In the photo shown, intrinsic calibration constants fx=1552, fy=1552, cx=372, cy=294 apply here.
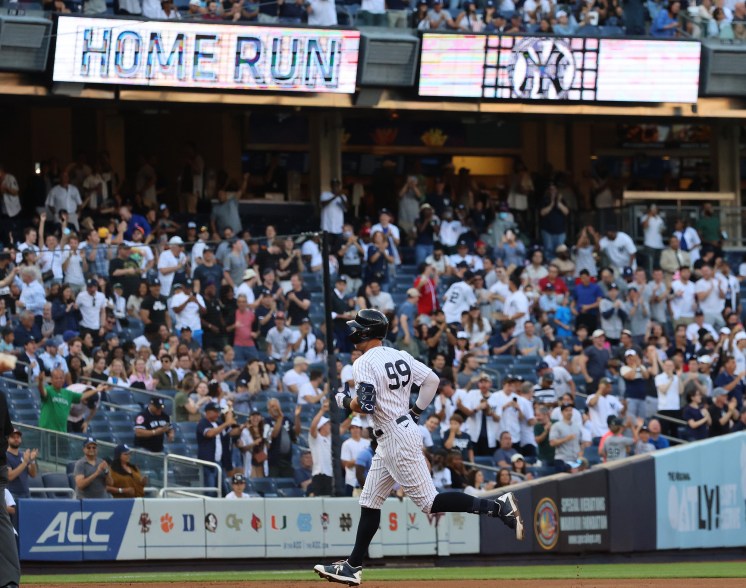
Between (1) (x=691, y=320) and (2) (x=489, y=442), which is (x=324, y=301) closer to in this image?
(2) (x=489, y=442)

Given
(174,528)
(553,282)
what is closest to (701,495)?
(553,282)

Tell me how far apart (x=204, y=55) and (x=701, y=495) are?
1005 centimetres

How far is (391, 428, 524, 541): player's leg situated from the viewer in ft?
32.2

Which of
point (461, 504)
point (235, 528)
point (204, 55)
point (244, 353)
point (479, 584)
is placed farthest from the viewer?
point (204, 55)

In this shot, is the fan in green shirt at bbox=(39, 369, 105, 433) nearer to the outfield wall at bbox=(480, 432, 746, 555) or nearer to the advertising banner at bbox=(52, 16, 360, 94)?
the outfield wall at bbox=(480, 432, 746, 555)

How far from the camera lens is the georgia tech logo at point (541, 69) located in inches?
960

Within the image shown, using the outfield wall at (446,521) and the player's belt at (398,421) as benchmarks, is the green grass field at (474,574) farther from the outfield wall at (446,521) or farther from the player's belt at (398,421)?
the player's belt at (398,421)

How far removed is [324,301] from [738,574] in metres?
4.75

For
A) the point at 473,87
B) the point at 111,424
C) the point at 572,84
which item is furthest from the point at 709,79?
the point at 111,424

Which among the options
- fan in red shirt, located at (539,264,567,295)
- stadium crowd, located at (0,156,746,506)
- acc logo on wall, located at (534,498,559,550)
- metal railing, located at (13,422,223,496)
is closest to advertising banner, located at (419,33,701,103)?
stadium crowd, located at (0,156,746,506)

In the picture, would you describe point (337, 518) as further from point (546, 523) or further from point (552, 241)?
point (552, 241)

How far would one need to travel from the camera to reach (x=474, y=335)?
2056 centimetres

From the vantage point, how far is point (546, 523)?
16.4 meters

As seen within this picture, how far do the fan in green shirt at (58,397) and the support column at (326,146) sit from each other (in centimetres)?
1141
